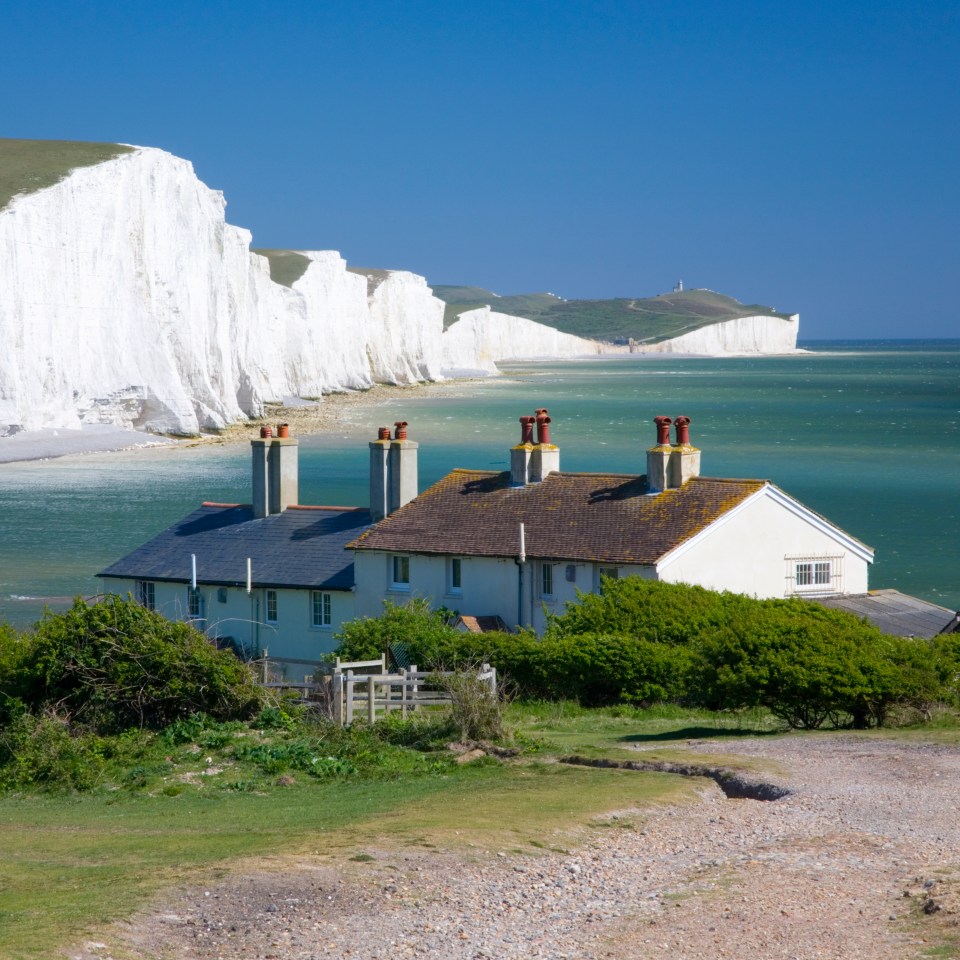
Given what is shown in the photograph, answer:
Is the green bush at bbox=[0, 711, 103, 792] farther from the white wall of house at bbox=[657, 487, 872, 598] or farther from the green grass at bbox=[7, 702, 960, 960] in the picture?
the white wall of house at bbox=[657, 487, 872, 598]

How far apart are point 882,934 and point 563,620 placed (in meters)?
15.3

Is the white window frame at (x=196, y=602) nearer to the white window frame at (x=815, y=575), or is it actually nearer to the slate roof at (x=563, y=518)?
the slate roof at (x=563, y=518)

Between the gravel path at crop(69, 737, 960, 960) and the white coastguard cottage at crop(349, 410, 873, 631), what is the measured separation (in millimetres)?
14387

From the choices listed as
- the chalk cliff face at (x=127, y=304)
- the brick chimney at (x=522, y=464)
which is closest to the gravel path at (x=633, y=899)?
the brick chimney at (x=522, y=464)

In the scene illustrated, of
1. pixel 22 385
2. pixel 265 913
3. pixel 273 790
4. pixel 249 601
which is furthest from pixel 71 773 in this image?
pixel 22 385

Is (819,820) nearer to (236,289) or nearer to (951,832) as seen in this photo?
(951,832)

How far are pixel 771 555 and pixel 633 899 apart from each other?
18769 mm

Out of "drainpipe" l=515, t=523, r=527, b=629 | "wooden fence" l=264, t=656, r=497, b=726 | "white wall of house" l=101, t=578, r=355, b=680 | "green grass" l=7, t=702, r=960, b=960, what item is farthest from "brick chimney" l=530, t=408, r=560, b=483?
"green grass" l=7, t=702, r=960, b=960

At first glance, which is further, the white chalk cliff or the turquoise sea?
the white chalk cliff

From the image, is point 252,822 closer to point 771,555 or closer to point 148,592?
point 771,555

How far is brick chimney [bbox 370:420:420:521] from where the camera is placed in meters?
33.1

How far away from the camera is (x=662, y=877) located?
13328mm

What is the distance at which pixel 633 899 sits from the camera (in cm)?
1272

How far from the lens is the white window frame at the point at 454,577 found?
30.9 metres
